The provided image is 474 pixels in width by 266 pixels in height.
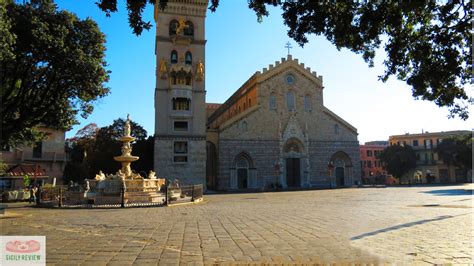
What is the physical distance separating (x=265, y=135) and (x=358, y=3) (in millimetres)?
38847

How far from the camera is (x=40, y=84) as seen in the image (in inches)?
651

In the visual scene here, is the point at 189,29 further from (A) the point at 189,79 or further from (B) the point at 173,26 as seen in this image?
(A) the point at 189,79

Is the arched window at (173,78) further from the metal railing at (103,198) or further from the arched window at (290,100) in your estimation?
the metal railing at (103,198)

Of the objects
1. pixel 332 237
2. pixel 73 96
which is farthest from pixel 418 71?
pixel 73 96

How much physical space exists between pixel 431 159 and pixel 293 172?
121 ft

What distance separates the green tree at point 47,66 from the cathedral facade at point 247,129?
2317cm

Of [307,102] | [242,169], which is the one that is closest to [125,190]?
[242,169]

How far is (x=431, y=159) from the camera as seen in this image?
67.7 meters

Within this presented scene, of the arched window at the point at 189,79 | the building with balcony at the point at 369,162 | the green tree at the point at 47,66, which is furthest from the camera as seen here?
the building with balcony at the point at 369,162

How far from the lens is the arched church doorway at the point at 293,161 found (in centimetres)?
4594

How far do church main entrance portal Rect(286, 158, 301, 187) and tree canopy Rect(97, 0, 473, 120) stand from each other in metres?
38.4

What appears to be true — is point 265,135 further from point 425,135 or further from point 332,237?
point 425,135

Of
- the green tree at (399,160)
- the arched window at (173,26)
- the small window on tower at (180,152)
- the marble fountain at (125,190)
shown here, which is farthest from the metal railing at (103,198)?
the green tree at (399,160)

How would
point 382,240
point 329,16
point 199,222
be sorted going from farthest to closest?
point 199,222 < point 382,240 < point 329,16
